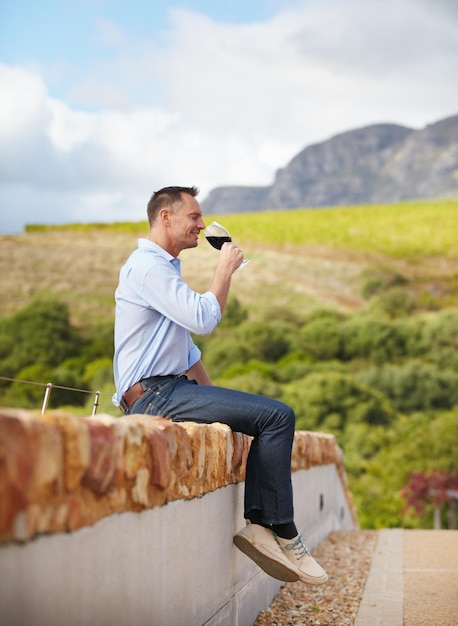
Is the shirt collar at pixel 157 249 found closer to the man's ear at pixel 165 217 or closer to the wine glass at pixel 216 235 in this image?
the man's ear at pixel 165 217

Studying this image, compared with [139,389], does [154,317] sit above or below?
above

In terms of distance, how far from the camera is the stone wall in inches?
66.0

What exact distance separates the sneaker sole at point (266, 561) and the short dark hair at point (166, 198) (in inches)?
53.1

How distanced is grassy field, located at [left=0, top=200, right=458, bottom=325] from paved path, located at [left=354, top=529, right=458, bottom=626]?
134ft

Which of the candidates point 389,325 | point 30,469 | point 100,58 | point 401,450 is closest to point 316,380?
point 401,450

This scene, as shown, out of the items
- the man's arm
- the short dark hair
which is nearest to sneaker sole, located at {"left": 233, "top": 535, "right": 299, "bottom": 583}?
the man's arm

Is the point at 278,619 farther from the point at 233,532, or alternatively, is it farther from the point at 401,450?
the point at 401,450

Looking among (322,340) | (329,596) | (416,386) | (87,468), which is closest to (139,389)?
(87,468)

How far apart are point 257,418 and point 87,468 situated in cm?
144

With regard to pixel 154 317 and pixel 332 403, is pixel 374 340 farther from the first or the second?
pixel 154 317

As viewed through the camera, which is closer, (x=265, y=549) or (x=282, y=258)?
(x=265, y=549)

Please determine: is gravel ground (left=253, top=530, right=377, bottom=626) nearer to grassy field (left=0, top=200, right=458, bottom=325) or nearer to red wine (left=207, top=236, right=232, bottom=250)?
red wine (left=207, top=236, right=232, bottom=250)

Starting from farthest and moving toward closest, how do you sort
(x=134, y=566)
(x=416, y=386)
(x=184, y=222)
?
(x=416, y=386), (x=184, y=222), (x=134, y=566)

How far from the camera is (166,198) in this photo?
360 cm
